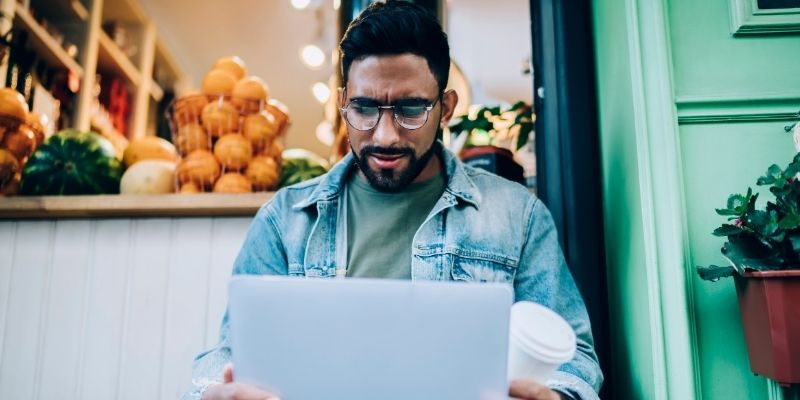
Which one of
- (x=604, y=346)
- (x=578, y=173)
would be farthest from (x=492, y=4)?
(x=604, y=346)

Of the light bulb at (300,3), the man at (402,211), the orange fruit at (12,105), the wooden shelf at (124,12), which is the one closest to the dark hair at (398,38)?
the man at (402,211)

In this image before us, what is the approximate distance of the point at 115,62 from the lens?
326 centimetres

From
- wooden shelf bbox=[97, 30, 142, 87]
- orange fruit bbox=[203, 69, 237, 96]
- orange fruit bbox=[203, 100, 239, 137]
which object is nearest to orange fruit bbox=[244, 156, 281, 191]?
orange fruit bbox=[203, 100, 239, 137]

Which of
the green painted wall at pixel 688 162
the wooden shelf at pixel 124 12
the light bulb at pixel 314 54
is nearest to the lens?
the green painted wall at pixel 688 162

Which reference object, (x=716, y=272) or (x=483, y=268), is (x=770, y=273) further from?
(x=483, y=268)

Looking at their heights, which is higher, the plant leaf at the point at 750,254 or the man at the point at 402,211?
the man at the point at 402,211

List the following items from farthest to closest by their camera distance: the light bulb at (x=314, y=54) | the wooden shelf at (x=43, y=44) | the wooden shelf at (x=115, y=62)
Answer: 1. the light bulb at (x=314, y=54)
2. the wooden shelf at (x=115, y=62)
3. the wooden shelf at (x=43, y=44)

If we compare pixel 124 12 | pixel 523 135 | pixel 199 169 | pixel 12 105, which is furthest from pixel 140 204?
pixel 124 12

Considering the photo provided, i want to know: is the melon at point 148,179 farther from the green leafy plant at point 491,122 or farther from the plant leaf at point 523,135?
the plant leaf at point 523,135

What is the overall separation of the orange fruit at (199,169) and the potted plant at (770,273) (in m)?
1.25

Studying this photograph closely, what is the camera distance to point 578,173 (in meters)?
1.33

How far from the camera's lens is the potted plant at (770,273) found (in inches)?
33.2

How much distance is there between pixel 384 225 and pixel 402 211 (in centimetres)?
5

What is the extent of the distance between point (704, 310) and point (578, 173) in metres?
0.42
